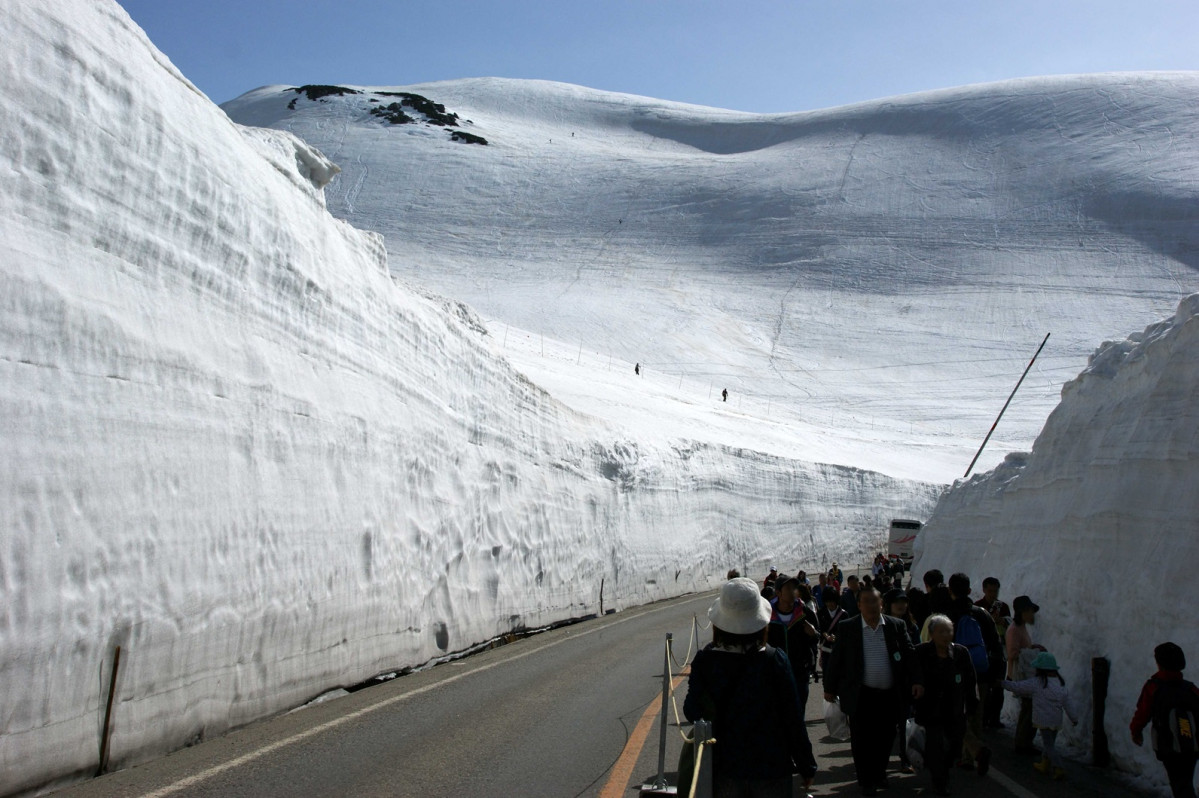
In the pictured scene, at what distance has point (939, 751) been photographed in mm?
7262

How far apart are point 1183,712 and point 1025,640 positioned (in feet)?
8.08

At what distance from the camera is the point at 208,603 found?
25.9 ft

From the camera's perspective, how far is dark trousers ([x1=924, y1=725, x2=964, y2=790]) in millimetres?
7238

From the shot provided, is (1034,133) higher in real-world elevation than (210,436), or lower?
higher

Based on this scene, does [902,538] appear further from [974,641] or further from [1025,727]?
[974,641]

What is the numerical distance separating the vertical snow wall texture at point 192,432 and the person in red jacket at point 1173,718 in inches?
263

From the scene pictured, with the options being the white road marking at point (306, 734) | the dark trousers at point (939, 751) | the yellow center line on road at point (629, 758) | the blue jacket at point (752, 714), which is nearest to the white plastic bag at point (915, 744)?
the dark trousers at point (939, 751)

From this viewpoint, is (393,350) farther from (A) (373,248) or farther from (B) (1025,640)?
(B) (1025,640)

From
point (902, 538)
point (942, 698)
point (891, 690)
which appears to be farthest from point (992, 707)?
point (902, 538)

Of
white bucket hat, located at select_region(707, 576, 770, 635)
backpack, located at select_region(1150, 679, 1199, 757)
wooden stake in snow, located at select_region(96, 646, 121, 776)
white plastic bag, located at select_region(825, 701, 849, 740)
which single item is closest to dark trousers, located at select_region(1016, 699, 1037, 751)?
white plastic bag, located at select_region(825, 701, 849, 740)

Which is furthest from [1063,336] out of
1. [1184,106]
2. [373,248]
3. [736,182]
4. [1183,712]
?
[1183,712]

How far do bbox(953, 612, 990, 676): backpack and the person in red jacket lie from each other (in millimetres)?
2110

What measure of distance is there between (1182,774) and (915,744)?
201 centimetres

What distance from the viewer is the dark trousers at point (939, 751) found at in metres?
7.24
